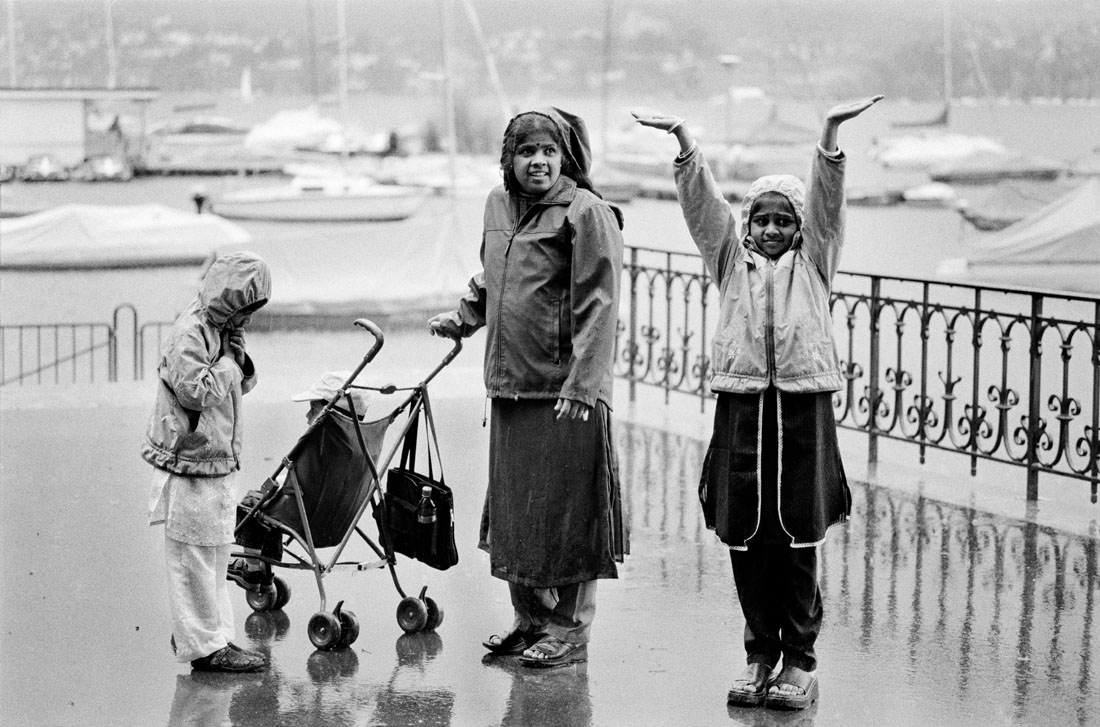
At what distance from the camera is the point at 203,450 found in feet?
15.4

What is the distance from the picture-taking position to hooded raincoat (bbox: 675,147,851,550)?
4320mm

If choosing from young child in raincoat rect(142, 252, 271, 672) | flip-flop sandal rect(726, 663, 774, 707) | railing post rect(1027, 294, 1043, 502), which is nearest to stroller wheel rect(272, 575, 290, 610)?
young child in raincoat rect(142, 252, 271, 672)

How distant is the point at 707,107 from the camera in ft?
230

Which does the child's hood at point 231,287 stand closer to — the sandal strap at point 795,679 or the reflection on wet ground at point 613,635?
the reflection on wet ground at point 613,635

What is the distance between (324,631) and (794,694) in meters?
1.55

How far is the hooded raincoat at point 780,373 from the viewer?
14.2ft

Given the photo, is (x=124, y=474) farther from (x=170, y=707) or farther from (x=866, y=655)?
(x=866, y=655)

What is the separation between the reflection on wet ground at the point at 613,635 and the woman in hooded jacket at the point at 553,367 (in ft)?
1.17

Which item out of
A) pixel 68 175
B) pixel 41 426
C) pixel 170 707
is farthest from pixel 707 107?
pixel 170 707

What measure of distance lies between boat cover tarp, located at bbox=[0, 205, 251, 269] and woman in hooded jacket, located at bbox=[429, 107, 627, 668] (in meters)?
26.2

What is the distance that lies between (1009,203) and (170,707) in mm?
40922

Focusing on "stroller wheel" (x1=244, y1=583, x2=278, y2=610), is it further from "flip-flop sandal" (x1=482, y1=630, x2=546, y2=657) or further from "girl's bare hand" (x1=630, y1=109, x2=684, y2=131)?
"girl's bare hand" (x1=630, y1=109, x2=684, y2=131)

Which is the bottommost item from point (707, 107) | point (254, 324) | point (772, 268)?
point (254, 324)

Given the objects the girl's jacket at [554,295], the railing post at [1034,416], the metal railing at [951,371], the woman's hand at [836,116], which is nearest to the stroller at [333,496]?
the girl's jacket at [554,295]
